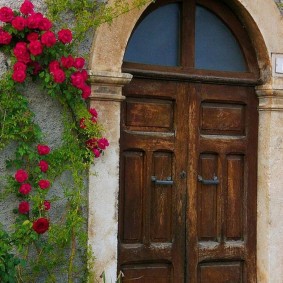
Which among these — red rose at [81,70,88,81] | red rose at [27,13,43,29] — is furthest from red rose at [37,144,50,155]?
red rose at [27,13,43,29]

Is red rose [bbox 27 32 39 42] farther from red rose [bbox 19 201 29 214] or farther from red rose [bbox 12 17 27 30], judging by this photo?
red rose [bbox 19 201 29 214]

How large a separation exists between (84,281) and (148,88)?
58.7 inches

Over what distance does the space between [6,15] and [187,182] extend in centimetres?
188

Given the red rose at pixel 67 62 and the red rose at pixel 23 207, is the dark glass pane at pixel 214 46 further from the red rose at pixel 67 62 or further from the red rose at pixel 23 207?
the red rose at pixel 23 207

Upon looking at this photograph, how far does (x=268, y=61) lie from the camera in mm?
5941

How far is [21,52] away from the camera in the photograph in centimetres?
488

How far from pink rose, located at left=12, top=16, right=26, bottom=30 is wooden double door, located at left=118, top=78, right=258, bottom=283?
1.01m

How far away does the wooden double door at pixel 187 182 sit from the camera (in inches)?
221

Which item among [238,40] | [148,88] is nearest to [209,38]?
[238,40]

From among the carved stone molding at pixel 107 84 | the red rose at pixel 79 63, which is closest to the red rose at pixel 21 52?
the red rose at pixel 79 63

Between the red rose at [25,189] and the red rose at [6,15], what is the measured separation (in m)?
1.06

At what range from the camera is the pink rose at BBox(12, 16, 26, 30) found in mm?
4859

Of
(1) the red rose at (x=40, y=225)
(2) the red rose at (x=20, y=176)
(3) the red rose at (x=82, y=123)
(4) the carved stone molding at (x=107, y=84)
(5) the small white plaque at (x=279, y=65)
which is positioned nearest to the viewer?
(1) the red rose at (x=40, y=225)

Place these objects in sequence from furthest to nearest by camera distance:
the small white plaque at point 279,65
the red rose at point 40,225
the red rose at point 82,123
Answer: the small white plaque at point 279,65
the red rose at point 82,123
the red rose at point 40,225
